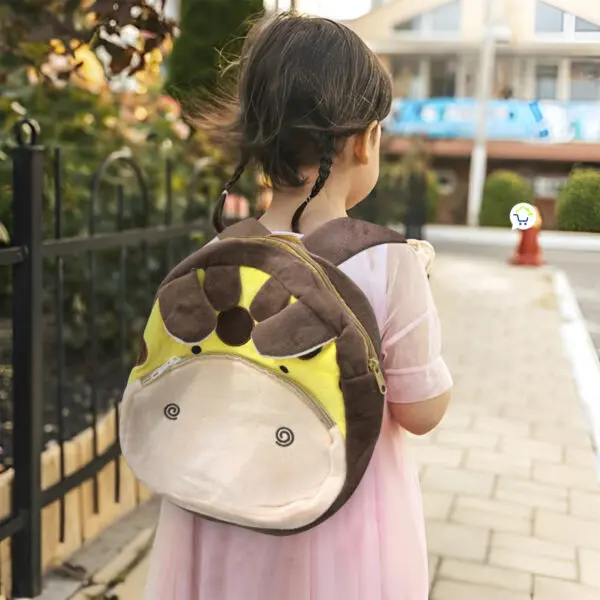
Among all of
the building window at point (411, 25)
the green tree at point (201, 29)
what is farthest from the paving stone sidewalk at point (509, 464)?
the green tree at point (201, 29)

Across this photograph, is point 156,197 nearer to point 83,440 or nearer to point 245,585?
point 83,440

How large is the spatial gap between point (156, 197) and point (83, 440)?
150 cm

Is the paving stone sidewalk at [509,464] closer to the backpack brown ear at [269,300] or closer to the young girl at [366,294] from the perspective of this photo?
the young girl at [366,294]

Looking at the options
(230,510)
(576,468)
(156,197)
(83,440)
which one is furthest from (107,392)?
(230,510)

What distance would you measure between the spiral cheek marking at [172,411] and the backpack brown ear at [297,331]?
0.20 metres

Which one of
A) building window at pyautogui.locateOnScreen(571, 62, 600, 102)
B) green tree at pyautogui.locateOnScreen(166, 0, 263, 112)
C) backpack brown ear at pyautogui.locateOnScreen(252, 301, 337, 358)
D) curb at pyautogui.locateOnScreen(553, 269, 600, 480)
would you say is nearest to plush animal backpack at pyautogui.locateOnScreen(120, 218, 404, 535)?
backpack brown ear at pyautogui.locateOnScreen(252, 301, 337, 358)

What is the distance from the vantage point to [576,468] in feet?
11.1

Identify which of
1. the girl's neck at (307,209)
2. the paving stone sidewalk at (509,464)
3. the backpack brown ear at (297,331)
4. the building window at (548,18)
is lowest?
the paving stone sidewalk at (509,464)

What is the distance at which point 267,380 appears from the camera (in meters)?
1.19

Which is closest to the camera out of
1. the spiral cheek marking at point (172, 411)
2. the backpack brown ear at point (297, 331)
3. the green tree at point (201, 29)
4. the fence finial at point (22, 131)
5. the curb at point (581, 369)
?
the backpack brown ear at point (297, 331)

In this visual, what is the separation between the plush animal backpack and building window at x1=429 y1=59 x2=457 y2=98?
523mm

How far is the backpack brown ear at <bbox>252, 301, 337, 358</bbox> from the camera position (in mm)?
1149

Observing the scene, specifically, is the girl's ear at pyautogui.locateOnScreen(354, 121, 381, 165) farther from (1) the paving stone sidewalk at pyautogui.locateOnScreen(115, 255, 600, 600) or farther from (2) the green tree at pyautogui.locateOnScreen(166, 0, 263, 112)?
(2) the green tree at pyautogui.locateOnScreen(166, 0, 263, 112)

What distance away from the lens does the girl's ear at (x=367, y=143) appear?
50.1 inches
